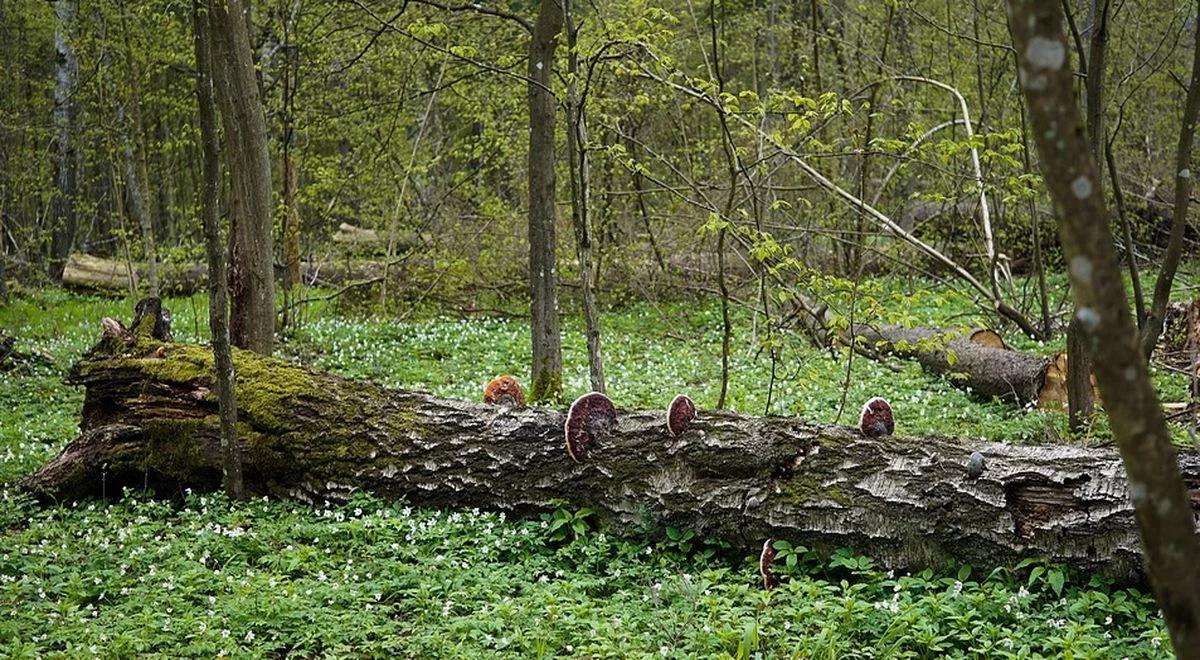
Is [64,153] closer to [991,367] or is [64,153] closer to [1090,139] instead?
[991,367]

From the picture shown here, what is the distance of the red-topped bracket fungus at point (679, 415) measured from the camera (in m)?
6.42

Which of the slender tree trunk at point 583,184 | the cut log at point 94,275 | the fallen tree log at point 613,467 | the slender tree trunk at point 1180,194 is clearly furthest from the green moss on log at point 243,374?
the cut log at point 94,275

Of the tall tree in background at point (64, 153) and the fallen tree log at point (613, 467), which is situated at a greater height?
the tall tree in background at point (64, 153)

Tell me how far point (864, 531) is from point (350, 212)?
47.0 ft

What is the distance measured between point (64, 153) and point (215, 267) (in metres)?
17.7

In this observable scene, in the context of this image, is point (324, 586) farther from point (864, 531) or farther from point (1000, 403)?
point (1000, 403)

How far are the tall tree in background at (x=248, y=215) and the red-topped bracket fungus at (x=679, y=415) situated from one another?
487cm

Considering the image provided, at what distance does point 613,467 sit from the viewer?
655 centimetres

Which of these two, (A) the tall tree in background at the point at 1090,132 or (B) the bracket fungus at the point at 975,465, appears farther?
(A) the tall tree in background at the point at 1090,132

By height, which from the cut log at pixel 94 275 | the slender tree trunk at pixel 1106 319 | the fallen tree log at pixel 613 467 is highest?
the cut log at pixel 94 275

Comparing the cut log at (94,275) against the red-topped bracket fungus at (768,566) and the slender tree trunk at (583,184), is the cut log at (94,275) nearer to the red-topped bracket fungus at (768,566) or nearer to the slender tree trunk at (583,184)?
the slender tree trunk at (583,184)

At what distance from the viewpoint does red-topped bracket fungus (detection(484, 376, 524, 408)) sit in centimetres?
742

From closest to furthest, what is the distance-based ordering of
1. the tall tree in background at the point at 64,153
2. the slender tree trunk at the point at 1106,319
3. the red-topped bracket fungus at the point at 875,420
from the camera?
the slender tree trunk at the point at 1106,319, the red-topped bracket fungus at the point at 875,420, the tall tree in background at the point at 64,153

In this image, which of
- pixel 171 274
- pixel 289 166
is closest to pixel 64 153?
pixel 171 274
